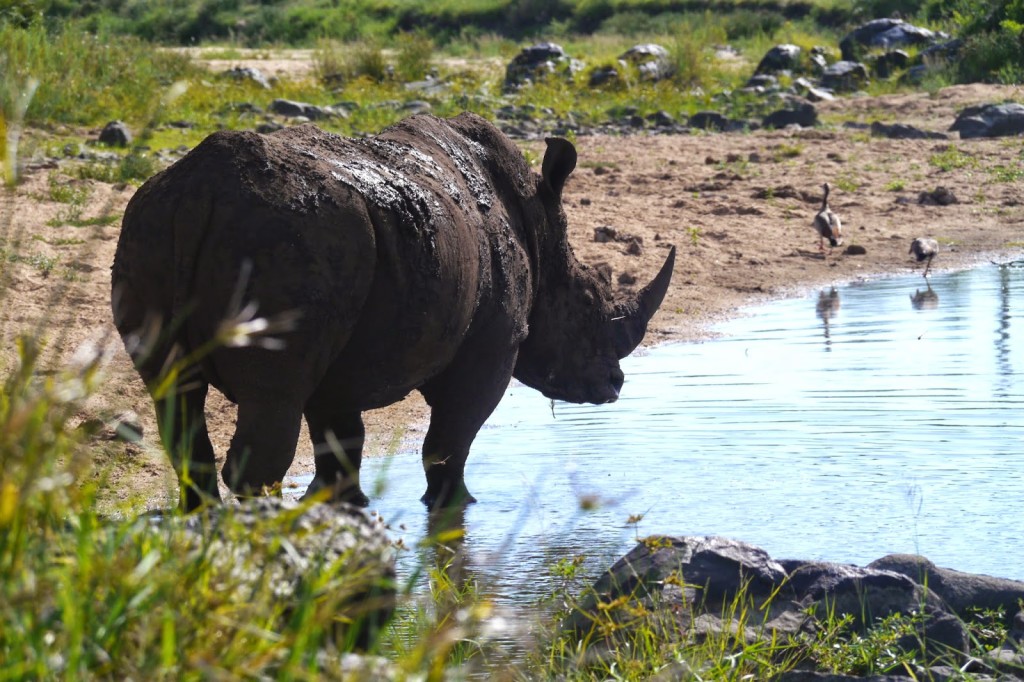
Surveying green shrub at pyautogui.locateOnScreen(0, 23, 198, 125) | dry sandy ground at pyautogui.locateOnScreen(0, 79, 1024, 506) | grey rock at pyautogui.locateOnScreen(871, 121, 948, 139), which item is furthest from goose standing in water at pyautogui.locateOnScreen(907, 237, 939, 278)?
green shrub at pyautogui.locateOnScreen(0, 23, 198, 125)

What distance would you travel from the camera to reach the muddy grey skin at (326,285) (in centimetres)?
491

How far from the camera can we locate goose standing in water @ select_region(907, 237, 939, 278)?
13.6 metres

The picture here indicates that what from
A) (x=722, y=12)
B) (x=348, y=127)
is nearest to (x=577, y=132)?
(x=348, y=127)

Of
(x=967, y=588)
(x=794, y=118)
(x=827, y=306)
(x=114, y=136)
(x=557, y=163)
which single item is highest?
(x=557, y=163)

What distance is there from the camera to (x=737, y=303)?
12586mm

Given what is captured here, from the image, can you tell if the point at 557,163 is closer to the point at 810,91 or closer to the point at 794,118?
the point at 794,118

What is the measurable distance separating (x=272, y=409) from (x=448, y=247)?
1.08 metres

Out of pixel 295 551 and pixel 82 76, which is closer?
pixel 295 551

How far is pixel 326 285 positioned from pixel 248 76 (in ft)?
65.0

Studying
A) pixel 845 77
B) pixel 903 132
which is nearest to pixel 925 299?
pixel 903 132

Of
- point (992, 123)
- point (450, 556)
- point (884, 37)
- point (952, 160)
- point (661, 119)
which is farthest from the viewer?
point (884, 37)

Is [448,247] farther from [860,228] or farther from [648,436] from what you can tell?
[860,228]

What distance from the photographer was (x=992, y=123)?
19.3 meters

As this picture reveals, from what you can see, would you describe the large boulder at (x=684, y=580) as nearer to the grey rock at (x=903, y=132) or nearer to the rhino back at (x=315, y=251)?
the rhino back at (x=315, y=251)
